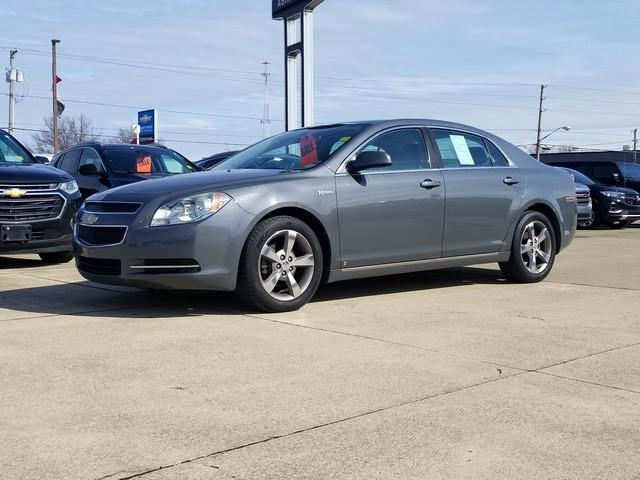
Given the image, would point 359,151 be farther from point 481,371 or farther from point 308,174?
point 481,371

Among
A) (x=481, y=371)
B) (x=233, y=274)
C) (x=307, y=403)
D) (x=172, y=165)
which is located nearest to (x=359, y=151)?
(x=233, y=274)

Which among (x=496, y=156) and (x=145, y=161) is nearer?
(x=496, y=156)

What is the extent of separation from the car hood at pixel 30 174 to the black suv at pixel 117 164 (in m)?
1.54

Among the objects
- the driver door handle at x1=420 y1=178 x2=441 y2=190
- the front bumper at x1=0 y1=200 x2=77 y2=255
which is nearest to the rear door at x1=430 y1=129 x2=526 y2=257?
the driver door handle at x1=420 y1=178 x2=441 y2=190

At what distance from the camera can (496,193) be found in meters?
7.43

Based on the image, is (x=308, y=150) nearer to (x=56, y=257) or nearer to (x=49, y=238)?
(x=49, y=238)

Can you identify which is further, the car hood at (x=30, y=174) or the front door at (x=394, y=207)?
the car hood at (x=30, y=174)

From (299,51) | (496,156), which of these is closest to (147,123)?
(299,51)

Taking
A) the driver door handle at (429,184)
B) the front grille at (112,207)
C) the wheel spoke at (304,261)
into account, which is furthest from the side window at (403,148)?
the front grille at (112,207)

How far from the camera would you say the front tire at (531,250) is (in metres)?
7.66

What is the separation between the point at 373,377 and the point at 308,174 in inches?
95.1

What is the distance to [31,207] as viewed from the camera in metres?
9.07

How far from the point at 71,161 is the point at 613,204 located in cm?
1291

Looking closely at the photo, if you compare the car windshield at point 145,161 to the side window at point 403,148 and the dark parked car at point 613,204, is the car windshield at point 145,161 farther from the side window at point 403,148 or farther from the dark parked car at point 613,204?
the dark parked car at point 613,204
